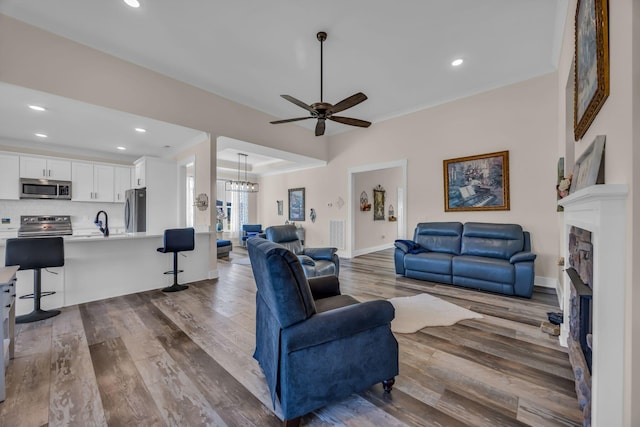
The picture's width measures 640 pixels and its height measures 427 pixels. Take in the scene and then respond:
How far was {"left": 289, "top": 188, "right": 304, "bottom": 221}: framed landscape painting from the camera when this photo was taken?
810 cm

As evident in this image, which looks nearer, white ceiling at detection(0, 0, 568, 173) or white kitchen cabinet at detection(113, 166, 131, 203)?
white ceiling at detection(0, 0, 568, 173)

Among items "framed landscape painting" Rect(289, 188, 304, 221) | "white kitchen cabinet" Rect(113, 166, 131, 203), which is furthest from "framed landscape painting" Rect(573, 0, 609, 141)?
"white kitchen cabinet" Rect(113, 166, 131, 203)

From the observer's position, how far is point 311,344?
1415 millimetres

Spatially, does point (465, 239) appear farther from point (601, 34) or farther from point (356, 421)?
point (356, 421)

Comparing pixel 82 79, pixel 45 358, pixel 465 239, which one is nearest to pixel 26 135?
pixel 82 79

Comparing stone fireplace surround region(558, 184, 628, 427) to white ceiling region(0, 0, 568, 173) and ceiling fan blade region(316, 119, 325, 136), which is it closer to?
white ceiling region(0, 0, 568, 173)

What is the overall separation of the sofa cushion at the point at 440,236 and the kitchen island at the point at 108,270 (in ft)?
13.4

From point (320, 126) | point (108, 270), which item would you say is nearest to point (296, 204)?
A: point (320, 126)

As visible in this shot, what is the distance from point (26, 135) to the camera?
468 centimetres

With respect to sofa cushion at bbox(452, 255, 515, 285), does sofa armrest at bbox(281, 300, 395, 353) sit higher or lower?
higher

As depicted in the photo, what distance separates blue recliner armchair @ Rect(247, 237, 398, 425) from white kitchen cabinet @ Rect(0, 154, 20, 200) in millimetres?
6231

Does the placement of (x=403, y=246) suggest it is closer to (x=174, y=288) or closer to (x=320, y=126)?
(x=320, y=126)

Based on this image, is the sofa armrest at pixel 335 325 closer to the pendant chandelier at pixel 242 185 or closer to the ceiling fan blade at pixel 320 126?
the ceiling fan blade at pixel 320 126

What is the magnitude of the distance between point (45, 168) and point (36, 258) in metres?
3.55
